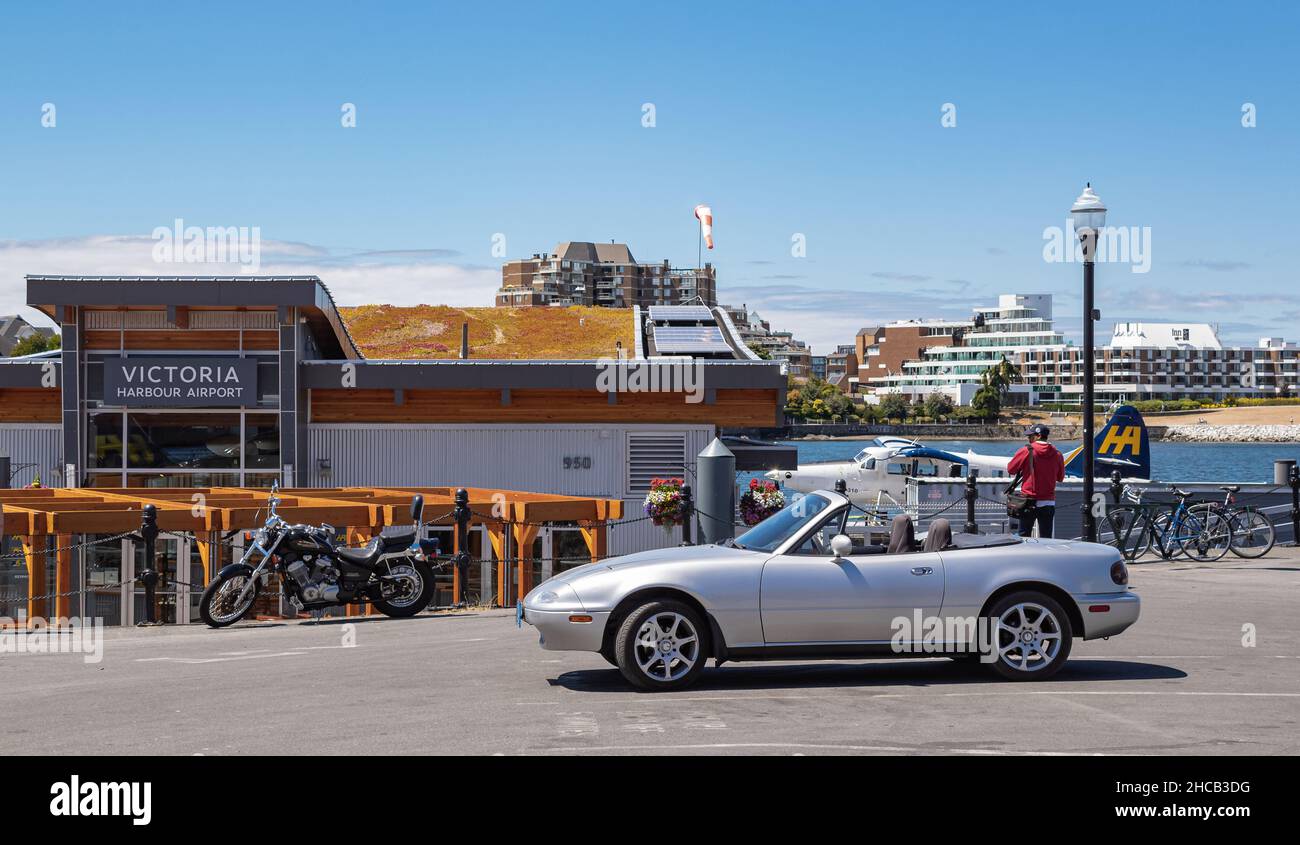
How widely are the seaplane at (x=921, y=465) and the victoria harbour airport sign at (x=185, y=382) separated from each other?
19.6m

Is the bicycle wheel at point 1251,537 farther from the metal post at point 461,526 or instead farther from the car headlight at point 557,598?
the car headlight at point 557,598

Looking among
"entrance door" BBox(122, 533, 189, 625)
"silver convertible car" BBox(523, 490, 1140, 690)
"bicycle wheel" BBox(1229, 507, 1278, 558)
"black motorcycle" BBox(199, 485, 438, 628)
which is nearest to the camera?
"silver convertible car" BBox(523, 490, 1140, 690)

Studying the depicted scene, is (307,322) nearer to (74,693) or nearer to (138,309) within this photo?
(138,309)

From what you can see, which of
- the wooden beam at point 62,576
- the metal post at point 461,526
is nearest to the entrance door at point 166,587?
the wooden beam at point 62,576

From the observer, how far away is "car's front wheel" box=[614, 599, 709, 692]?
10.2 meters

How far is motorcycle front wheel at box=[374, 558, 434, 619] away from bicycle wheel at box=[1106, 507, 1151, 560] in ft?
37.6

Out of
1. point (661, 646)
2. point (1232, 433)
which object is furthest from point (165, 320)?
point (1232, 433)

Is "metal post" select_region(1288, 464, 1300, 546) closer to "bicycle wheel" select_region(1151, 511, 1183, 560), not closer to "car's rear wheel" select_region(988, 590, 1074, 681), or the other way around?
"bicycle wheel" select_region(1151, 511, 1183, 560)

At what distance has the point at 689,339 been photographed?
37.4 metres

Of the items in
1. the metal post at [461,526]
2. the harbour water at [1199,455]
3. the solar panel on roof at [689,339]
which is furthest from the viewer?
the harbour water at [1199,455]

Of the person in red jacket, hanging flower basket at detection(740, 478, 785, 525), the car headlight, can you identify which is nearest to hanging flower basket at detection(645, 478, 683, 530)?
hanging flower basket at detection(740, 478, 785, 525)

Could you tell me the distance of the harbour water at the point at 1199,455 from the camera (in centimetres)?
13150
